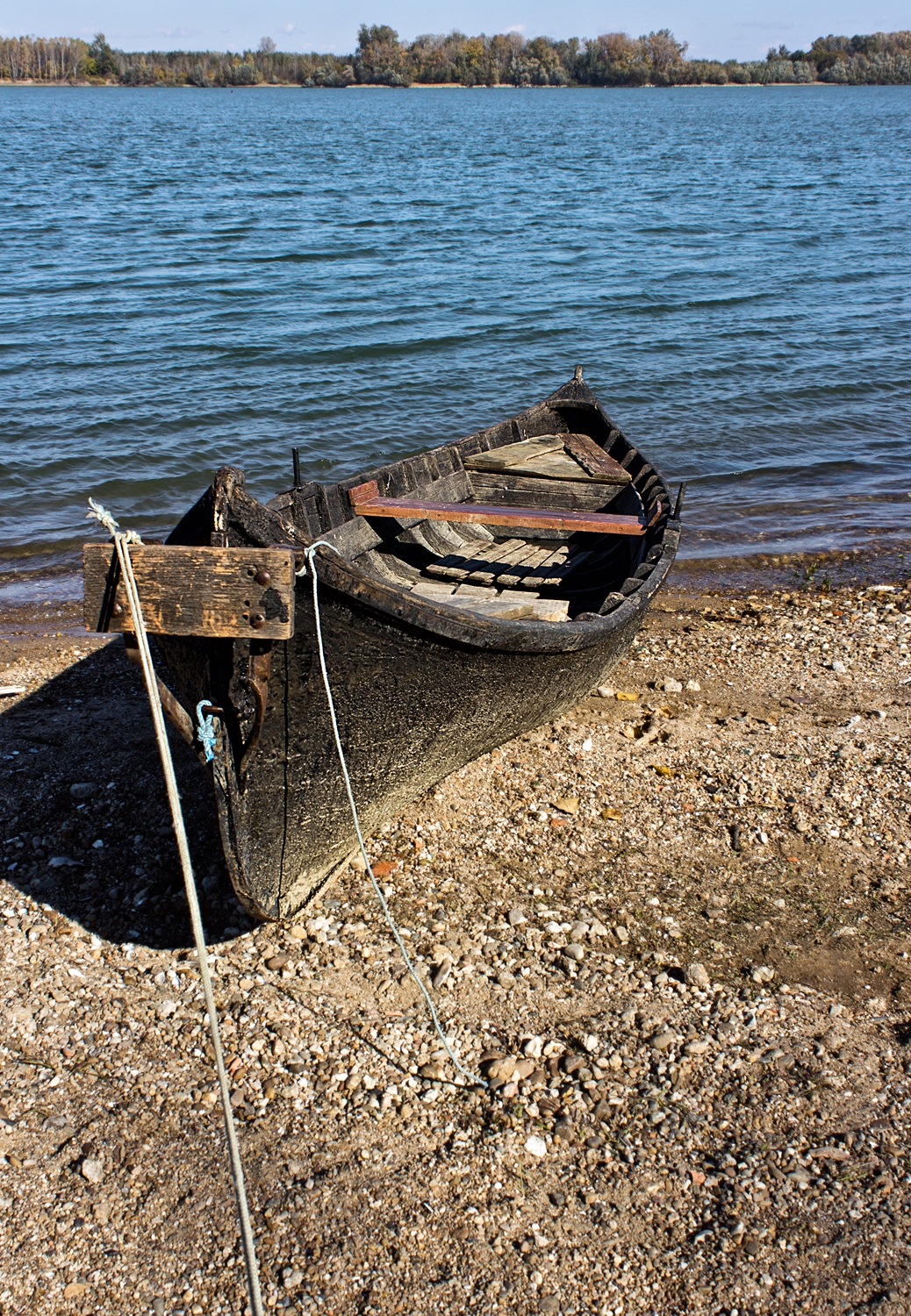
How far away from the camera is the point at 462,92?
13162 cm

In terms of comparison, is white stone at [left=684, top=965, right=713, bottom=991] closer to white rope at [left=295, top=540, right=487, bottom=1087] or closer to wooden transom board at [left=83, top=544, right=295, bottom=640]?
white rope at [left=295, top=540, right=487, bottom=1087]

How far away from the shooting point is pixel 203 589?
393cm

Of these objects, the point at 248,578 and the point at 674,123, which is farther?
the point at 674,123

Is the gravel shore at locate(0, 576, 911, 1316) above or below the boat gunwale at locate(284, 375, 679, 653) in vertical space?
below

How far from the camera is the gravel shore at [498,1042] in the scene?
3.62 m

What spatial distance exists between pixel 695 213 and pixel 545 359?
20.1m

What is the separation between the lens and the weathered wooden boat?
4000mm

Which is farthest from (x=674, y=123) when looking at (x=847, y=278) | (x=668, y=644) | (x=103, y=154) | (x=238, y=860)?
(x=238, y=860)

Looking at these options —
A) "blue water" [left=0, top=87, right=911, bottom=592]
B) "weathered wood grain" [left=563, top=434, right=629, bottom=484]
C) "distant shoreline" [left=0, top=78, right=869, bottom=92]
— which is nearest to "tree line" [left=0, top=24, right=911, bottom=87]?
"distant shoreline" [left=0, top=78, right=869, bottom=92]

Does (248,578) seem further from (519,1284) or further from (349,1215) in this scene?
(519,1284)

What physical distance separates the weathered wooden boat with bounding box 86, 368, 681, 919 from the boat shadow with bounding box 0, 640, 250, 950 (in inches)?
27.6

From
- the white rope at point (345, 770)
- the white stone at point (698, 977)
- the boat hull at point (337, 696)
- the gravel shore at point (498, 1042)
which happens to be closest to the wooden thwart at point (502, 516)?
the boat hull at point (337, 696)

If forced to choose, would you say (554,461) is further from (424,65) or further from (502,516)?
(424,65)

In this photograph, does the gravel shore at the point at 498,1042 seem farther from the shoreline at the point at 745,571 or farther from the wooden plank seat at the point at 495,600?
the shoreline at the point at 745,571
